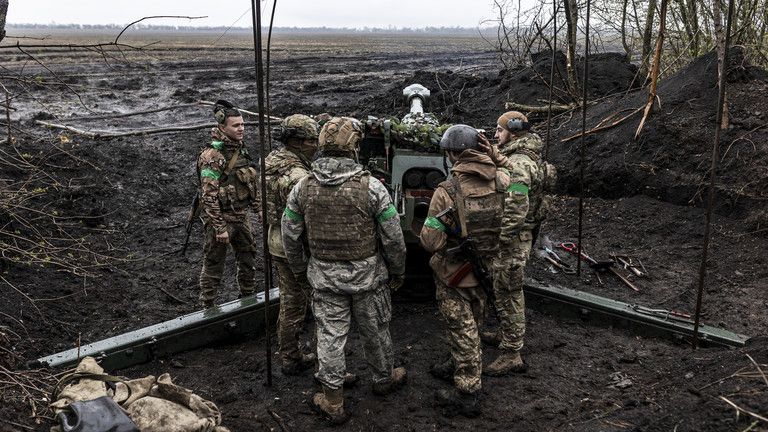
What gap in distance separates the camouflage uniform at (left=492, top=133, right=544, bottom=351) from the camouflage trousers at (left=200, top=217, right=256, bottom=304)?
7.69ft

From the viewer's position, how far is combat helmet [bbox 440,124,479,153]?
14.8 ft

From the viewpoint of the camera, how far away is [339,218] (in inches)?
166

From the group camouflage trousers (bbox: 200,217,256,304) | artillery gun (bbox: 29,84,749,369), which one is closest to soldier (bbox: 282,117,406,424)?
artillery gun (bbox: 29,84,749,369)

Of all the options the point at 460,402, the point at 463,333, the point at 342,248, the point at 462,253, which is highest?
the point at 342,248

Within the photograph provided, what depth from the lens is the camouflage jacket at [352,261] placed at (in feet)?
13.9

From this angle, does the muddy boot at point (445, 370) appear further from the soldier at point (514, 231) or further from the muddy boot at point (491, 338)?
the muddy boot at point (491, 338)

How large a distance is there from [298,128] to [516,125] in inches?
70.9

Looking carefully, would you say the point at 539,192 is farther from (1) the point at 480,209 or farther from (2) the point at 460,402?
(2) the point at 460,402

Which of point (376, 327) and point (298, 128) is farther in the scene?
point (298, 128)

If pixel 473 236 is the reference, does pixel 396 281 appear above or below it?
below

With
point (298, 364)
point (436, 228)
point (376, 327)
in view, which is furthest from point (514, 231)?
point (298, 364)

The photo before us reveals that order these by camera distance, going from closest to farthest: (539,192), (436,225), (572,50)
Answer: (436,225) → (539,192) → (572,50)

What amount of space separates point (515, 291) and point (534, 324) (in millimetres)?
871

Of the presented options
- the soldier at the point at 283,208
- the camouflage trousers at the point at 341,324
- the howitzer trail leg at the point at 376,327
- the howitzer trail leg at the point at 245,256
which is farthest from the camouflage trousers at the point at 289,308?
the howitzer trail leg at the point at 245,256
